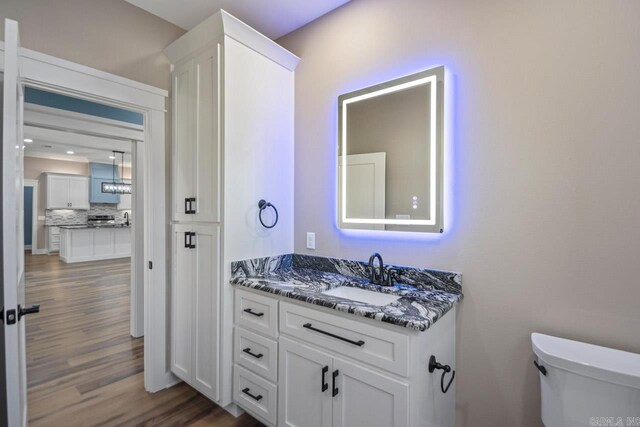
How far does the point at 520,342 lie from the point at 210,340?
1.74 metres

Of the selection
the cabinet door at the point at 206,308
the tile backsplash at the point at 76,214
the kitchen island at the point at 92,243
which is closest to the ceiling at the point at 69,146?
the tile backsplash at the point at 76,214

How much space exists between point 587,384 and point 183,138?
2.50m

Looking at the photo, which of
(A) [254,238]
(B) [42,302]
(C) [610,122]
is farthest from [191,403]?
(B) [42,302]

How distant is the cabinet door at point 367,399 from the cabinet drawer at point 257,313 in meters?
0.45

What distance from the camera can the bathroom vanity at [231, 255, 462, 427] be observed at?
3.98 ft

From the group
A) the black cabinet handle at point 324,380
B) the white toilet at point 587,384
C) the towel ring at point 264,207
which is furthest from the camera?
the towel ring at point 264,207

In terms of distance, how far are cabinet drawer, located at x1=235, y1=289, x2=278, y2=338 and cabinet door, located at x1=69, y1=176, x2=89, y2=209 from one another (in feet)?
32.1

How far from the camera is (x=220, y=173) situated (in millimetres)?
1845

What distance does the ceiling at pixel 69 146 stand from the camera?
492 cm

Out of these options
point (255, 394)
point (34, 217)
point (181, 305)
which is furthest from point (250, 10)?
point (34, 217)

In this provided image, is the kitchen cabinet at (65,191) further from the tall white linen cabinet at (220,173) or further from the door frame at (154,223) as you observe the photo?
the tall white linen cabinet at (220,173)

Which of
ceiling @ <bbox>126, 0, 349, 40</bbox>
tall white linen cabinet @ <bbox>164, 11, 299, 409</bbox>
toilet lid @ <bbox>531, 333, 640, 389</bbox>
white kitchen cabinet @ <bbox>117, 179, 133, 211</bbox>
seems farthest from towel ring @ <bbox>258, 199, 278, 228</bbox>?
white kitchen cabinet @ <bbox>117, 179, 133, 211</bbox>

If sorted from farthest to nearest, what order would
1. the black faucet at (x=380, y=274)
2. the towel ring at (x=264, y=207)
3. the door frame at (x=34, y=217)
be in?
the door frame at (x=34, y=217) < the towel ring at (x=264, y=207) < the black faucet at (x=380, y=274)

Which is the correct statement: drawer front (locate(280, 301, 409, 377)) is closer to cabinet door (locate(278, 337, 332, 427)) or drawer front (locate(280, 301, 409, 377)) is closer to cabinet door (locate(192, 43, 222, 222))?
cabinet door (locate(278, 337, 332, 427))
